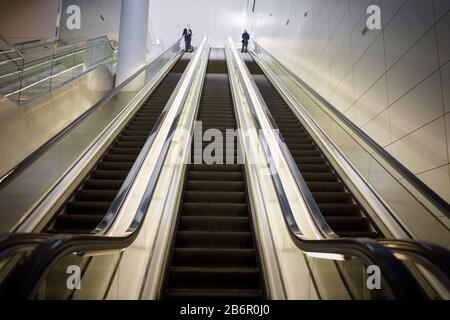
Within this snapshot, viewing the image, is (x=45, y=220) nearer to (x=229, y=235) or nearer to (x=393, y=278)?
(x=229, y=235)

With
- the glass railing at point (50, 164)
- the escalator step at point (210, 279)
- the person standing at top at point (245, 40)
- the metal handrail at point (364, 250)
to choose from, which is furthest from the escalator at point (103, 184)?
the person standing at top at point (245, 40)

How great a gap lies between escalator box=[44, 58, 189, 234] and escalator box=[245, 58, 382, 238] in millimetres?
2348

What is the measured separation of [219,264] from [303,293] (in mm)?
974

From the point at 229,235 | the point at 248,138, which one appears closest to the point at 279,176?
the point at 229,235

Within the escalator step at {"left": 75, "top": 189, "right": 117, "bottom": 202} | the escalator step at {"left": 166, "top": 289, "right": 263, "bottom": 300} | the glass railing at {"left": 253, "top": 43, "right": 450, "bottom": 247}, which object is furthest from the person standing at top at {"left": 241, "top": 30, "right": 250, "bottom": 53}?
the escalator step at {"left": 166, "top": 289, "right": 263, "bottom": 300}

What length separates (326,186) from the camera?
4.51 meters

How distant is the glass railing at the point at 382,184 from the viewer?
2885 mm

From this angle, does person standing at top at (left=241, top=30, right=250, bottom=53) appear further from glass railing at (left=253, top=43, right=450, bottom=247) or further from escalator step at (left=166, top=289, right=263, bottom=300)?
escalator step at (left=166, top=289, right=263, bottom=300)

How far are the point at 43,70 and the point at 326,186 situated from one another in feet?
16.7

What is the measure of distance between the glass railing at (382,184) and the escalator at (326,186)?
14cm

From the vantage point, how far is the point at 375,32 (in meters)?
5.59

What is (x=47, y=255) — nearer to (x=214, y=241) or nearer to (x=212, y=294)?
(x=212, y=294)

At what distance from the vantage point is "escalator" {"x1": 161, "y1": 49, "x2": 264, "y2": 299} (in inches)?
128

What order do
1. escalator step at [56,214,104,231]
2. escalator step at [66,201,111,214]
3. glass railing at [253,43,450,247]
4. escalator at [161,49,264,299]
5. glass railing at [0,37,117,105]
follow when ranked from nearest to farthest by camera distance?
1. glass railing at [253,43,450,247]
2. escalator at [161,49,264,299]
3. escalator step at [56,214,104,231]
4. escalator step at [66,201,111,214]
5. glass railing at [0,37,117,105]
